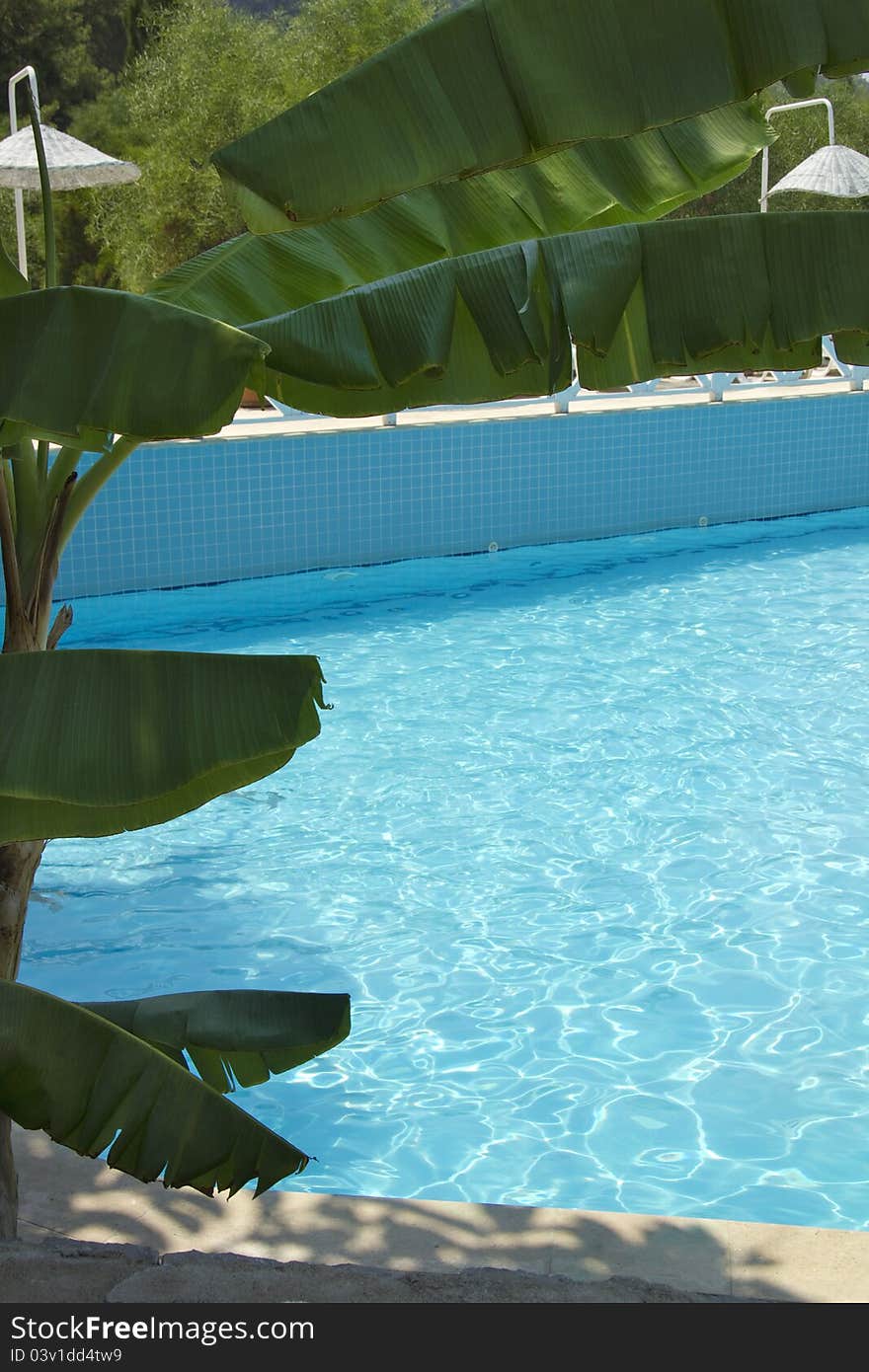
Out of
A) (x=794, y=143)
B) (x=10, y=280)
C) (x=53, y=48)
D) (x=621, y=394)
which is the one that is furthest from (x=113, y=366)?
(x=53, y=48)

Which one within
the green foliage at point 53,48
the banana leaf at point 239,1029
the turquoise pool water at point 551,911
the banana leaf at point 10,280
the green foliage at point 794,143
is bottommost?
the turquoise pool water at point 551,911

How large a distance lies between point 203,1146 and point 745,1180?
1890mm

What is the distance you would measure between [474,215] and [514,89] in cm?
59

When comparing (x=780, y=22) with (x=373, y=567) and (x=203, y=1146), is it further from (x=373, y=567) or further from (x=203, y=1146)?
(x=373, y=567)

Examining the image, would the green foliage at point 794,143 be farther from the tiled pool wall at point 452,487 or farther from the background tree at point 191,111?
the tiled pool wall at point 452,487

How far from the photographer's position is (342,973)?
4.57 meters

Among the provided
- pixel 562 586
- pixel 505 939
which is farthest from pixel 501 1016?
pixel 562 586

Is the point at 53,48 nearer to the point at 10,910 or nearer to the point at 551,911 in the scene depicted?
the point at 551,911

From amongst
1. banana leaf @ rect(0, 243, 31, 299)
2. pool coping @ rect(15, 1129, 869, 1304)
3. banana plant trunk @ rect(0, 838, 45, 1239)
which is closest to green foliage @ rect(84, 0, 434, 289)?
banana leaf @ rect(0, 243, 31, 299)

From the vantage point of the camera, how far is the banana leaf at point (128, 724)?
1.90 meters

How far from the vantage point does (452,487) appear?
10.6 m

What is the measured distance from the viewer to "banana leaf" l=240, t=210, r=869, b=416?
213 centimetres

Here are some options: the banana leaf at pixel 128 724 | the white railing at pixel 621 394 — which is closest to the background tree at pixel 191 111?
the white railing at pixel 621 394

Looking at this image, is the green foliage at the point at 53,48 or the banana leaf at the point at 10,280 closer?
the banana leaf at the point at 10,280
